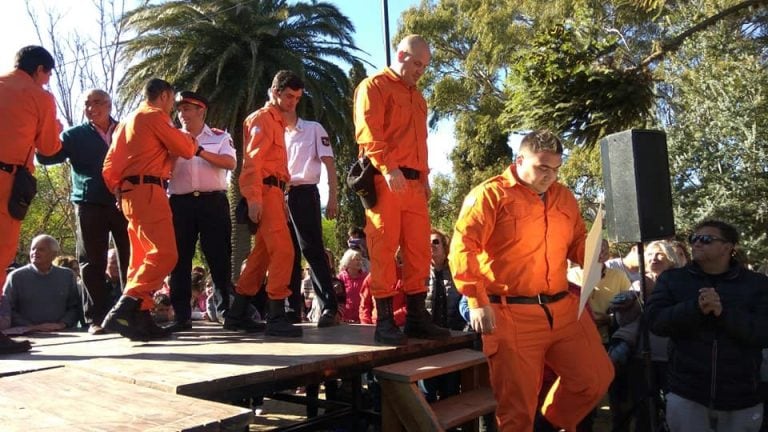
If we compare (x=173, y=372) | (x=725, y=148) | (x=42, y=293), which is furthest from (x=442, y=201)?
(x=173, y=372)

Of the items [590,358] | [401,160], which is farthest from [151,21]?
[590,358]

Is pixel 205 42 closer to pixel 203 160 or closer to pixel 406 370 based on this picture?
pixel 203 160

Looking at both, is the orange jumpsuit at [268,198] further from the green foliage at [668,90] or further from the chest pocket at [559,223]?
the green foliage at [668,90]

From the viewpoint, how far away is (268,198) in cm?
436

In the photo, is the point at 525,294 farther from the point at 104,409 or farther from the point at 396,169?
Result: the point at 104,409

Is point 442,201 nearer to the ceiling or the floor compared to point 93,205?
nearer to the ceiling

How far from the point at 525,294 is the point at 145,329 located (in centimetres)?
233

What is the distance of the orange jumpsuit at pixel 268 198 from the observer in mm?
4270

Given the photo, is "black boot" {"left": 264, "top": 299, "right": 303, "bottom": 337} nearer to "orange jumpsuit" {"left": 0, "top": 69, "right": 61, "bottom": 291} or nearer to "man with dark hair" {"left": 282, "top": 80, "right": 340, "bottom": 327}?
"man with dark hair" {"left": 282, "top": 80, "right": 340, "bottom": 327}

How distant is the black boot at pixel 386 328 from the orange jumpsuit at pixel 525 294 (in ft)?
2.00

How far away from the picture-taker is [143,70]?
14.6 m

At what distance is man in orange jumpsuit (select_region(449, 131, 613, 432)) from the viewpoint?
3.48 metres

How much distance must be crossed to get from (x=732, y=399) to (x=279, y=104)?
343cm

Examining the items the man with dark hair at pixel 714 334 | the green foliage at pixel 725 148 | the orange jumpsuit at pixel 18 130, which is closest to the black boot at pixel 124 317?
the orange jumpsuit at pixel 18 130
